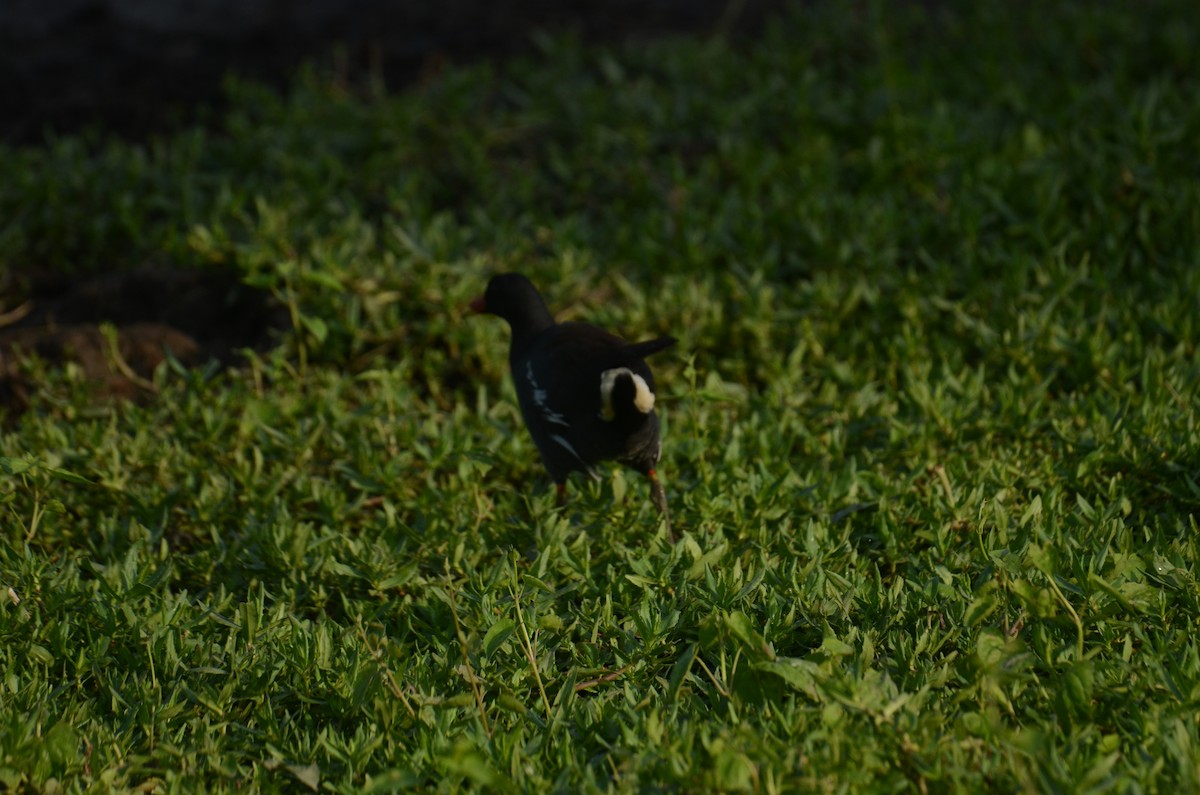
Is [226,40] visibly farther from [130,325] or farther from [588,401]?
[588,401]

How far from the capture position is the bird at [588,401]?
3941mm

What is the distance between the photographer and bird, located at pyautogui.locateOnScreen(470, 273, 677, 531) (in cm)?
394

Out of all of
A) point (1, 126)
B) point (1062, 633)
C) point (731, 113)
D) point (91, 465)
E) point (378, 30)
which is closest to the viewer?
point (1062, 633)

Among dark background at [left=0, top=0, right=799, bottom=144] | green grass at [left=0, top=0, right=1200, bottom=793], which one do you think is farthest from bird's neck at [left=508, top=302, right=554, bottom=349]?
dark background at [left=0, top=0, right=799, bottom=144]

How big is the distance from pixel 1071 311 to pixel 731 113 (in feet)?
8.09

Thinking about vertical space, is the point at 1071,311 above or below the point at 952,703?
below

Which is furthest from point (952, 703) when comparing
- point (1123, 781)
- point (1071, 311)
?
point (1071, 311)

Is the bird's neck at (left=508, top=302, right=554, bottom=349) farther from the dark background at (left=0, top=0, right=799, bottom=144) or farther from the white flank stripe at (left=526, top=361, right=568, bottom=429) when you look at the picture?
the dark background at (left=0, top=0, right=799, bottom=144)

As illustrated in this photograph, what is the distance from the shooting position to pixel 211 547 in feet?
14.1

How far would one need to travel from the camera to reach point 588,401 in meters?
4.06

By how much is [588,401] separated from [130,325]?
8.41ft

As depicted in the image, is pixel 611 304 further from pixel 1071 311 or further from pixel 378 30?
pixel 378 30

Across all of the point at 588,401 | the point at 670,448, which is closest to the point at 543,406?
the point at 588,401

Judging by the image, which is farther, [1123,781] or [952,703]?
[952,703]
